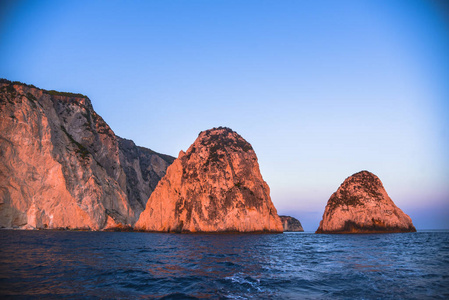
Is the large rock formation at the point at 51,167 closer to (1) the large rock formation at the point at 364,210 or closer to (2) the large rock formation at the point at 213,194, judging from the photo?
(2) the large rock formation at the point at 213,194

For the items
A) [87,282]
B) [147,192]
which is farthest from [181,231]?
[87,282]

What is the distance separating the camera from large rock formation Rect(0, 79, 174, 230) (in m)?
63.7

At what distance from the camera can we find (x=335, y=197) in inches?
3415

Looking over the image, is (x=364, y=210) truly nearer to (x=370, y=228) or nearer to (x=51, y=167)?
(x=370, y=228)

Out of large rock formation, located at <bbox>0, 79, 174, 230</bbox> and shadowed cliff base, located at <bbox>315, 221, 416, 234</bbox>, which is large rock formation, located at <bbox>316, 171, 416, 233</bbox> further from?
large rock formation, located at <bbox>0, 79, 174, 230</bbox>

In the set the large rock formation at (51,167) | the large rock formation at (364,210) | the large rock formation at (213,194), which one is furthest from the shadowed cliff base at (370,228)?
the large rock formation at (51,167)

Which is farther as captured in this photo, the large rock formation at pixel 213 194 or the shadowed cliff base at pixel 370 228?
the shadowed cliff base at pixel 370 228

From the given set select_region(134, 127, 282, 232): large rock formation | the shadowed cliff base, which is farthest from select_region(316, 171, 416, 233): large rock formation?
select_region(134, 127, 282, 232): large rock formation

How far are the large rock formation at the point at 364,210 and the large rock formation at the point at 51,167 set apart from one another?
6567cm

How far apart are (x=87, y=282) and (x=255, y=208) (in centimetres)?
6378

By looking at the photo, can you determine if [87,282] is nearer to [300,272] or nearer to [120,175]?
[300,272]

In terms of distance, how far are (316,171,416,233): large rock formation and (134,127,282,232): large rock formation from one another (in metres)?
18.9

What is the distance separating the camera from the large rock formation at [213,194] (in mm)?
71625

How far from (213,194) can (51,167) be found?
41321mm
